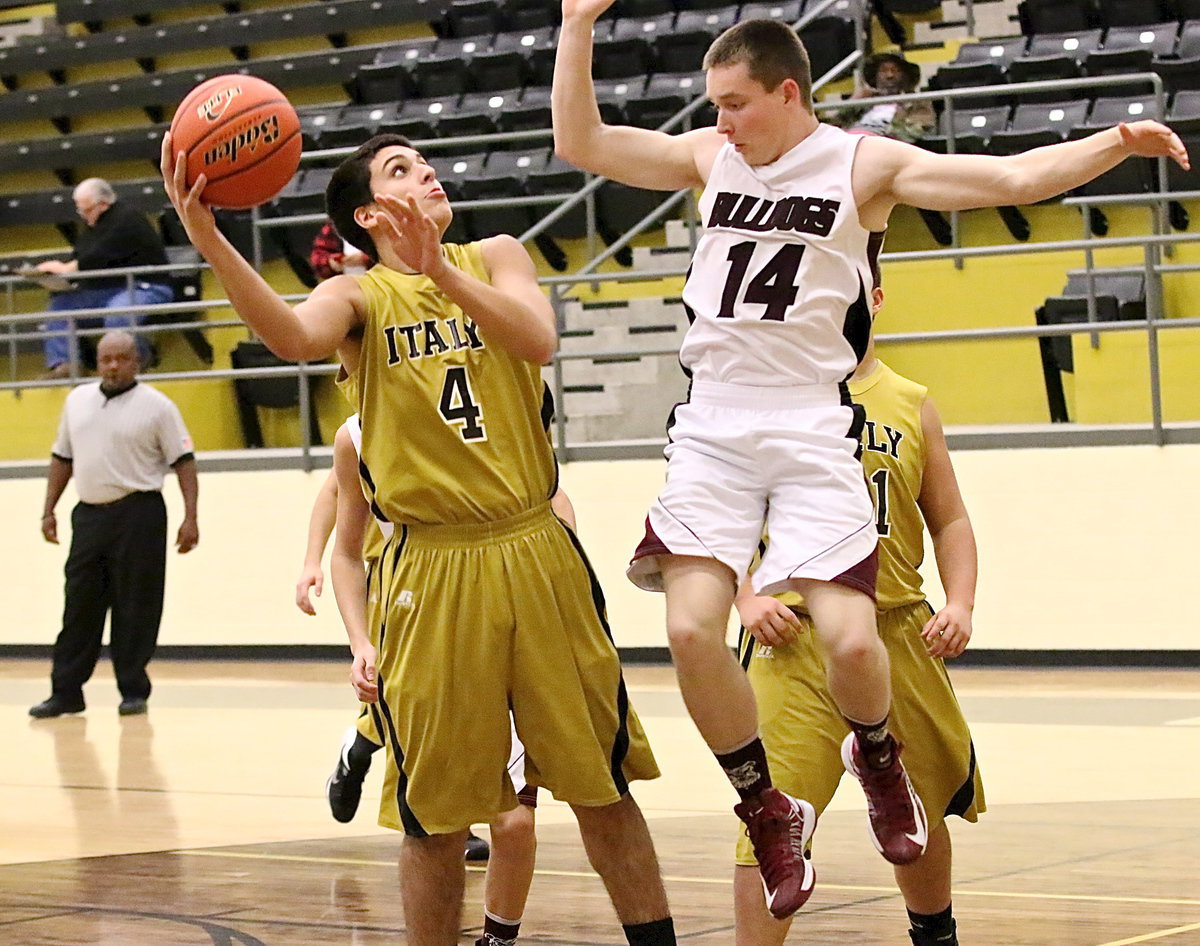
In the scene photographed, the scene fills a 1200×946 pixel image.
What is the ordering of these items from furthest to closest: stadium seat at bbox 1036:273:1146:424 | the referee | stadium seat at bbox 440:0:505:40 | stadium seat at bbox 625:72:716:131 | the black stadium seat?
the black stadium seat → stadium seat at bbox 440:0:505:40 → stadium seat at bbox 625:72:716:131 → stadium seat at bbox 1036:273:1146:424 → the referee

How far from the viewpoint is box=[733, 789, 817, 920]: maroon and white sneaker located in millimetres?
3666

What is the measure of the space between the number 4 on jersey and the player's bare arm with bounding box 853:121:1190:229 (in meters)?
0.86

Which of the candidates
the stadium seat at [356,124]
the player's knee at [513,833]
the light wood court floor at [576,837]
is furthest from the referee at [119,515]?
the player's knee at [513,833]

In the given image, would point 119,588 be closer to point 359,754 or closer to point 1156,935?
point 359,754

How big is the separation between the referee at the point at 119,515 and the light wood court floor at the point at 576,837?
0.87 ft

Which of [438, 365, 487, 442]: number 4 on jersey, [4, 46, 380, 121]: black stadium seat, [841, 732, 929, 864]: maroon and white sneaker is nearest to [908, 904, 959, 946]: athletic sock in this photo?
[841, 732, 929, 864]: maroon and white sneaker

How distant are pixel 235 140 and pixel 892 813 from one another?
6.00 ft

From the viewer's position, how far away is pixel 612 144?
4070 mm

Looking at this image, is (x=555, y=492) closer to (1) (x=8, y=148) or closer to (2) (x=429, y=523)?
(2) (x=429, y=523)

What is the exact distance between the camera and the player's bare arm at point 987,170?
3.61 m

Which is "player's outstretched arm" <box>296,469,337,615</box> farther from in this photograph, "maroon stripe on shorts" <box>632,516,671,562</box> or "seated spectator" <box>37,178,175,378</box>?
"seated spectator" <box>37,178,175,378</box>

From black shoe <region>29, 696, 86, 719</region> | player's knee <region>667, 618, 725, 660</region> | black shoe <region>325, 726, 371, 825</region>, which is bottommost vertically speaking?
black shoe <region>29, 696, 86, 719</region>

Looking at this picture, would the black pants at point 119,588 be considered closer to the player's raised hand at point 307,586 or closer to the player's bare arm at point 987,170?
the player's raised hand at point 307,586

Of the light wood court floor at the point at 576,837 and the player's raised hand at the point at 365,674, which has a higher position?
the player's raised hand at the point at 365,674
